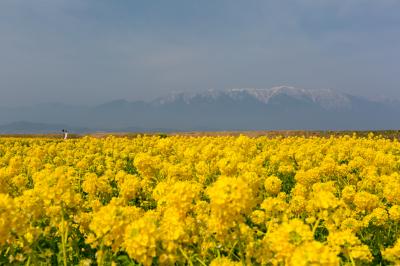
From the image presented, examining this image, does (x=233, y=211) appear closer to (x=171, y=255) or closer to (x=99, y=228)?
(x=171, y=255)

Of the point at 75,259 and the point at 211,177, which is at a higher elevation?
the point at 211,177

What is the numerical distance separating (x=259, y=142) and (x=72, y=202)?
16.2 m

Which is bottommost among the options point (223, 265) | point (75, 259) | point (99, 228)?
point (75, 259)

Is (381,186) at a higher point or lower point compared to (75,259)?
higher

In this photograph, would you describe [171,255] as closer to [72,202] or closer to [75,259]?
[72,202]

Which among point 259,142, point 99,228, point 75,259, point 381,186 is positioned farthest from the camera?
point 259,142

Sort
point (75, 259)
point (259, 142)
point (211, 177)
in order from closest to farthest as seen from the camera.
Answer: point (75, 259) → point (211, 177) → point (259, 142)

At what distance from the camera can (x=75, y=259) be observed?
7.13 meters

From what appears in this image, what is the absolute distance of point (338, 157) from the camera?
15594mm

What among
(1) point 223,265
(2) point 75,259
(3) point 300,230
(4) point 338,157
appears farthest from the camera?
(4) point 338,157

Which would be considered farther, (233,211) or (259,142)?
(259,142)

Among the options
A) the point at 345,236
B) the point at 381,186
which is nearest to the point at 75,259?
the point at 345,236

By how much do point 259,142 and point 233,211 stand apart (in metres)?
17.4

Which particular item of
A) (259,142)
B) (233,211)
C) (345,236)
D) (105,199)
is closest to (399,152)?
(259,142)
